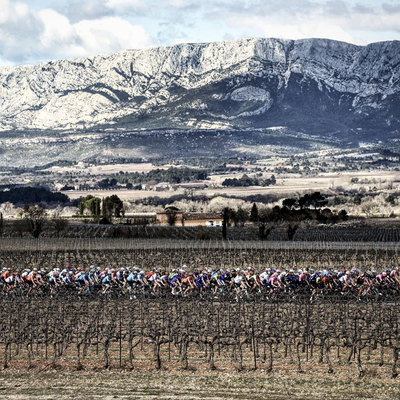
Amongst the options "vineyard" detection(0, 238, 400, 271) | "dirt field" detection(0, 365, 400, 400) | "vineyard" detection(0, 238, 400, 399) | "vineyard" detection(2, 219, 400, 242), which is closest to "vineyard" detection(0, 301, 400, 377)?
"vineyard" detection(0, 238, 400, 399)

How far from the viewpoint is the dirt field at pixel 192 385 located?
3784 centimetres

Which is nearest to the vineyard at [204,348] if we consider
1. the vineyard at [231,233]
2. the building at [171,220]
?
the vineyard at [231,233]

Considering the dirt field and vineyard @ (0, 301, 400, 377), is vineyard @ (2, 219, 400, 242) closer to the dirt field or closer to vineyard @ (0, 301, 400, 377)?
vineyard @ (0, 301, 400, 377)

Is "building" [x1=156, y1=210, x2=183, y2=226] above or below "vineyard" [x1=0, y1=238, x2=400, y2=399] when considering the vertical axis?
above

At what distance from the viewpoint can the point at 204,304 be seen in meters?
59.5

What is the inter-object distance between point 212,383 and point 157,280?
86.6 ft

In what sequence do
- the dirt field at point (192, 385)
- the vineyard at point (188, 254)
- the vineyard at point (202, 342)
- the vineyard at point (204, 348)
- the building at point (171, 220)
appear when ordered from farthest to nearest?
the building at point (171, 220) < the vineyard at point (188, 254) < the vineyard at point (202, 342) < the vineyard at point (204, 348) < the dirt field at point (192, 385)

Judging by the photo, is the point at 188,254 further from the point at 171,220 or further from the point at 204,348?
the point at 171,220

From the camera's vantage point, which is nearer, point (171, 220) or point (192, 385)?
point (192, 385)

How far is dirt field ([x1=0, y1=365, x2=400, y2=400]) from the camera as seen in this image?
37.8 m

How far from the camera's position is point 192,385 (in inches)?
1561

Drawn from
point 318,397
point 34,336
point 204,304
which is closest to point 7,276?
point 204,304

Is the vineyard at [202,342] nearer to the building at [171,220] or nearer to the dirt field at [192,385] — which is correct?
the dirt field at [192,385]

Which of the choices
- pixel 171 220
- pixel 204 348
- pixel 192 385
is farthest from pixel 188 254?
pixel 171 220
